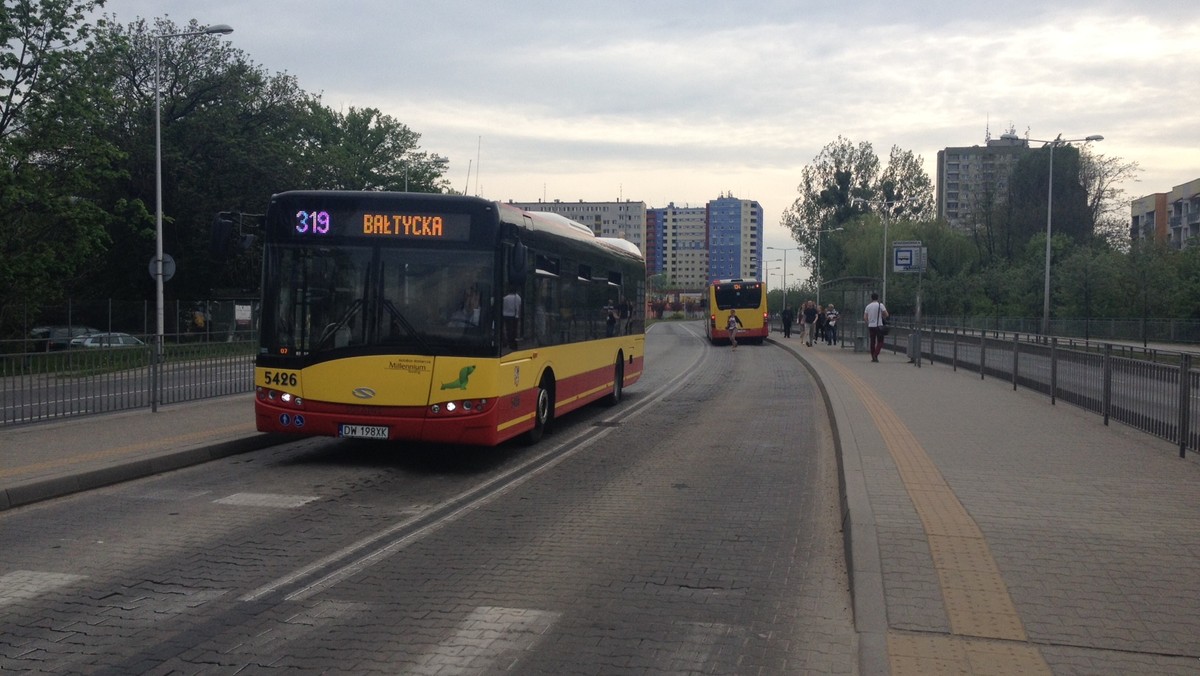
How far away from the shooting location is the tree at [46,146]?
2883 cm

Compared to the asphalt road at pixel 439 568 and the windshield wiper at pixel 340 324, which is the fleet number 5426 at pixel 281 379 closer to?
the windshield wiper at pixel 340 324

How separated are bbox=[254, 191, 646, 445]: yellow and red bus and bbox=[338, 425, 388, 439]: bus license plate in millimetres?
13

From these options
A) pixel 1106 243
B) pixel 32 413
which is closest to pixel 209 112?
pixel 32 413

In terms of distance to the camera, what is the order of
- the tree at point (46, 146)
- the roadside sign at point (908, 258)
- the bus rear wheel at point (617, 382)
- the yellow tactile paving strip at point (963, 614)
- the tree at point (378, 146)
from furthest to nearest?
the tree at point (378, 146), the roadside sign at point (908, 258), the tree at point (46, 146), the bus rear wheel at point (617, 382), the yellow tactile paving strip at point (963, 614)

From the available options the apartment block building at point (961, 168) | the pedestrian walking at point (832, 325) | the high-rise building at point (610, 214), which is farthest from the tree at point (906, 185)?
the high-rise building at point (610, 214)

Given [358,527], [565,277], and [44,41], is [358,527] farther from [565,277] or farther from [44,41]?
[44,41]

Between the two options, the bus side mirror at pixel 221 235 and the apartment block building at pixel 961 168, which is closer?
the bus side mirror at pixel 221 235

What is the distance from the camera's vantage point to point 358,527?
27.2 ft

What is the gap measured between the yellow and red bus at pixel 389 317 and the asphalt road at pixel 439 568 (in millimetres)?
611

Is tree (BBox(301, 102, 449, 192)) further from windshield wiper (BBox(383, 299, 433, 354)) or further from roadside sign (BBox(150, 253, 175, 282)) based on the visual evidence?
windshield wiper (BBox(383, 299, 433, 354))

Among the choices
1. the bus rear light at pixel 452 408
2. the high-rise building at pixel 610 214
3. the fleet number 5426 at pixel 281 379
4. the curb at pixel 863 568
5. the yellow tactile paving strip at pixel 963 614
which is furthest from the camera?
the high-rise building at pixel 610 214

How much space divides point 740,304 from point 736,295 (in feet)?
1.58

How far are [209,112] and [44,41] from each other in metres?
15.0

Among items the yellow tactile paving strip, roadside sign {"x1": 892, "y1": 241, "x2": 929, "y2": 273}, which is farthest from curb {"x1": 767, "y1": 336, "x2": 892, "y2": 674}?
roadside sign {"x1": 892, "y1": 241, "x2": 929, "y2": 273}
